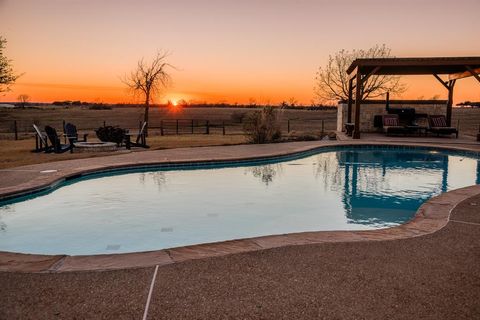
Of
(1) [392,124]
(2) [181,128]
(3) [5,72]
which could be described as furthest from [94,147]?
(2) [181,128]

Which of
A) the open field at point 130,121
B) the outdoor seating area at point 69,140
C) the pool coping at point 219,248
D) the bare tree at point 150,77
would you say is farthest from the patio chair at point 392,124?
the bare tree at point 150,77

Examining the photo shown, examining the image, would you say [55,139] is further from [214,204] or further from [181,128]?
[181,128]

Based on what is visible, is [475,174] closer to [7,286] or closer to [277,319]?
[277,319]

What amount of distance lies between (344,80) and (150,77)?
14659mm

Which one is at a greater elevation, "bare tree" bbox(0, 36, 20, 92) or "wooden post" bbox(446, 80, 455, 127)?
"bare tree" bbox(0, 36, 20, 92)

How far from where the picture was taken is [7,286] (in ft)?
9.70

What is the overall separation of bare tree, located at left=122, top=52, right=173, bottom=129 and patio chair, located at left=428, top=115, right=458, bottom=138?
14.7 metres

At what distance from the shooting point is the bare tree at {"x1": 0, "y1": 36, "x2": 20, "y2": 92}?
20.6 metres

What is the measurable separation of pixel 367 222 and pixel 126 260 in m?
4.03

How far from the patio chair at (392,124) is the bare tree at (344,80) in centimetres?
1149

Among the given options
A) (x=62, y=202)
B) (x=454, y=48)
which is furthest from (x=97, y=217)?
(x=454, y=48)

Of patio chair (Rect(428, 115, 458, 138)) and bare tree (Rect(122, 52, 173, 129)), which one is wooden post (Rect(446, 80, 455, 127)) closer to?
patio chair (Rect(428, 115, 458, 138))

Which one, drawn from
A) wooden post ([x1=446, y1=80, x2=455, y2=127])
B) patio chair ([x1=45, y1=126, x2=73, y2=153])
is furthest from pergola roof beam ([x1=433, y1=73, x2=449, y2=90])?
patio chair ([x1=45, y1=126, x2=73, y2=153])

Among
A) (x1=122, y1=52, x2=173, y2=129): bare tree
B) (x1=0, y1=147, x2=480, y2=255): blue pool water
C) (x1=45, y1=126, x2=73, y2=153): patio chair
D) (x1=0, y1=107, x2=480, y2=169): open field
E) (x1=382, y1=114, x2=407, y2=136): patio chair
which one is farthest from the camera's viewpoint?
(x1=122, y1=52, x2=173, y2=129): bare tree
